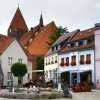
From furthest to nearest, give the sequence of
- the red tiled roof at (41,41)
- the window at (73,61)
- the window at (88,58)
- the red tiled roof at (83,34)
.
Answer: the red tiled roof at (41,41)
the window at (73,61)
the red tiled roof at (83,34)
the window at (88,58)

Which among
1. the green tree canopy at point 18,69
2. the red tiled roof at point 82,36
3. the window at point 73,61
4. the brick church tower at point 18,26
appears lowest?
the green tree canopy at point 18,69

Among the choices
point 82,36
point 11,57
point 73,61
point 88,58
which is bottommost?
point 73,61

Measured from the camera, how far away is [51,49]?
79688 millimetres

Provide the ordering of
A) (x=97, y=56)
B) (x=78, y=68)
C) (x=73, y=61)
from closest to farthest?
(x=97, y=56)
(x=78, y=68)
(x=73, y=61)

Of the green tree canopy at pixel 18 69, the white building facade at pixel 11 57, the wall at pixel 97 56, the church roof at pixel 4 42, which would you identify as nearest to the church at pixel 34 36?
the white building facade at pixel 11 57

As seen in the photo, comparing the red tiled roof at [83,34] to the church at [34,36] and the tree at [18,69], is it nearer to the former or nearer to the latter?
the tree at [18,69]

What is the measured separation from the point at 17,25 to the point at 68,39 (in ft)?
234

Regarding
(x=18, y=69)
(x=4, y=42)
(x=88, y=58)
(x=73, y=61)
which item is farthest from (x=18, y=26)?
(x=88, y=58)

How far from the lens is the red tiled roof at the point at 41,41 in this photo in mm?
106125

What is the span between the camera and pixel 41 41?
110 meters

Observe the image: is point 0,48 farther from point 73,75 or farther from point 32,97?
point 32,97

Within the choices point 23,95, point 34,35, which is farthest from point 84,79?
point 34,35

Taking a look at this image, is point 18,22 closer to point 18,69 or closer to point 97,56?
point 18,69

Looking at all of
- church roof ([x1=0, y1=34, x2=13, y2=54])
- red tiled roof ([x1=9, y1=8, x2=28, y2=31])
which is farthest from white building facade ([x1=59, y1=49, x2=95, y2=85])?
red tiled roof ([x1=9, y1=8, x2=28, y2=31])
